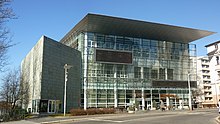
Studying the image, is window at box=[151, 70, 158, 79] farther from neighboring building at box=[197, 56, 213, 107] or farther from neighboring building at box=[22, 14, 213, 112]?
neighboring building at box=[197, 56, 213, 107]

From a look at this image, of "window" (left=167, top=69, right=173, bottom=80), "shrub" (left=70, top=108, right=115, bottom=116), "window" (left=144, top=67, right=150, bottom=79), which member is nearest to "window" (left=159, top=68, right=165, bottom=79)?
"window" (left=167, top=69, right=173, bottom=80)

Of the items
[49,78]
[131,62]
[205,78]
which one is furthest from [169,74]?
[205,78]

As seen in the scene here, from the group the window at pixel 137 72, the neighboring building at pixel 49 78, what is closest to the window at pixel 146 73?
the window at pixel 137 72

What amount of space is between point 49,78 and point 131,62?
871 inches

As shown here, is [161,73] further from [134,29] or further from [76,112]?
[76,112]

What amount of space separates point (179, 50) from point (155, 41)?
24.9 ft

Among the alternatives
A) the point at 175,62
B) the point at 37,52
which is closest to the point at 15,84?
the point at 37,52

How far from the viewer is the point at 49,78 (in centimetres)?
4416

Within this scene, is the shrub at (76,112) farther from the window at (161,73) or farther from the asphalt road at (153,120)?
the window at (161,73)

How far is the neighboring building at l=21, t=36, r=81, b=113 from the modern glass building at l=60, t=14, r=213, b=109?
5.50m

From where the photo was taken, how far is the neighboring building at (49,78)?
42.8 meters

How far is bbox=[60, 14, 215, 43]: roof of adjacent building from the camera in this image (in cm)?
5175

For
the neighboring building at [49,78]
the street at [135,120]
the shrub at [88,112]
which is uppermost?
the neighboring building at [49,78]

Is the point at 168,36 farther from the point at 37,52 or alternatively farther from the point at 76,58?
the point at 37,52
